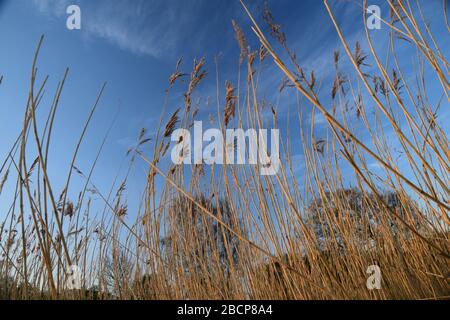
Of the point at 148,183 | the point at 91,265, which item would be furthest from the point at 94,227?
the point at 148,183

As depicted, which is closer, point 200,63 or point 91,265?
point 200,63

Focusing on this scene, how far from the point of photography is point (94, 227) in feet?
7.15
